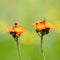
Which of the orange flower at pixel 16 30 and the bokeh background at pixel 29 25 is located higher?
the orange flower at pixel 16 30

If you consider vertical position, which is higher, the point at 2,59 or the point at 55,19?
the point at 55,19

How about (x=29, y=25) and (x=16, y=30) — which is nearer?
(x=16, y=30)

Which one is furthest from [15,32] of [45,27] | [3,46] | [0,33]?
[0,33]

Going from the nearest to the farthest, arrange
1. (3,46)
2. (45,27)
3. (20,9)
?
(45,27)
(3,46)
(20,9)

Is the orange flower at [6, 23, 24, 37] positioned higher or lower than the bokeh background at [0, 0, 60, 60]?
higher

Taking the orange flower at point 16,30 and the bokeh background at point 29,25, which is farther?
the bokeh background at point 29,25

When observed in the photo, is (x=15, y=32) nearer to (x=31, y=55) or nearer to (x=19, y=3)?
(x=31, y=55)

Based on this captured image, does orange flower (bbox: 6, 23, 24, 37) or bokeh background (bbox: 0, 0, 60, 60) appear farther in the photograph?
bokeh background (bbox: 0, 0, 60, 60)

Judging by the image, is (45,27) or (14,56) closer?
(45,27)
